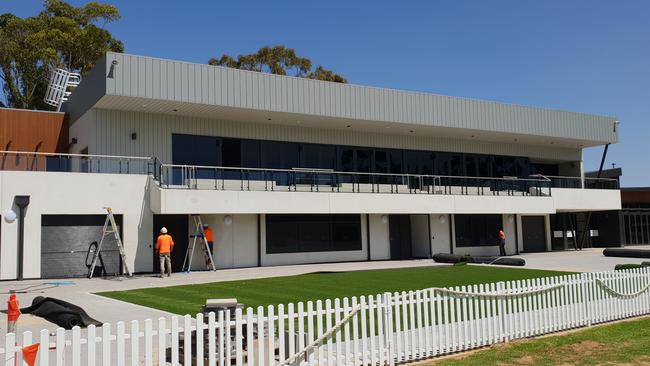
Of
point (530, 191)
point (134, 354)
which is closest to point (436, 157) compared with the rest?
point (530, 191)

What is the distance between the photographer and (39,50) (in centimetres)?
4338

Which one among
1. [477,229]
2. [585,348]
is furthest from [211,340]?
[477,229]

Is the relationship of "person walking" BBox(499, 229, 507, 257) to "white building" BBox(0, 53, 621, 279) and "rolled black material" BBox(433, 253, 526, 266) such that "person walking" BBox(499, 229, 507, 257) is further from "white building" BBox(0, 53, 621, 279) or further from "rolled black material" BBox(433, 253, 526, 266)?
"rolled black material" BBox(433, 253, 526, 266)

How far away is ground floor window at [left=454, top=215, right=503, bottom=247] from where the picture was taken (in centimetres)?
3216

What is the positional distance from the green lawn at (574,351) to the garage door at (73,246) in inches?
654

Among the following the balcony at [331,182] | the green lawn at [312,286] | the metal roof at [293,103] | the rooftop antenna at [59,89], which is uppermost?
the rooftop antenna at [59,89]

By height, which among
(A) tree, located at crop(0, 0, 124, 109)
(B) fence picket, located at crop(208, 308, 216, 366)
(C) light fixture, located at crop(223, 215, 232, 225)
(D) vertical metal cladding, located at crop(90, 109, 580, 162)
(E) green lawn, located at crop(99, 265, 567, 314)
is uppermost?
(A) tree, located at crop(0, 0, 124, 109)

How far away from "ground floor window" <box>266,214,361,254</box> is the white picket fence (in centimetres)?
1604

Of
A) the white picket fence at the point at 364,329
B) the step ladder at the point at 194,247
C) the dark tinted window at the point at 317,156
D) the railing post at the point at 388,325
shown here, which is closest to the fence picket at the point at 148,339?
the white picket fence at the point at 364,329

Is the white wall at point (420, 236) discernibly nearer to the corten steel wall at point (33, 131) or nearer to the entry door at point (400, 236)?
the entry door at point (400, 236)

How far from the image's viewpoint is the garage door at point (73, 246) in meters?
21.3

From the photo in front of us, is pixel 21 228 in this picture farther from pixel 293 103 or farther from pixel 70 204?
pixel 293 103

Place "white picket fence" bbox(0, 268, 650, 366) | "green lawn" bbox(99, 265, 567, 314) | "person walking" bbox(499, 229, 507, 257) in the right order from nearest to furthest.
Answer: "white picket fence" bbox(0, 268, 650, 366), "green lawn" bbox(99, 265, 567, 314), "person walking" bbox(499, 229, 507, 257)

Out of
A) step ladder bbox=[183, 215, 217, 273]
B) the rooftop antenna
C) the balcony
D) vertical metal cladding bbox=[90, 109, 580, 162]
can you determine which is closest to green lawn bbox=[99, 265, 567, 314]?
step ladder bbox=[183, 215, 217, 273]
